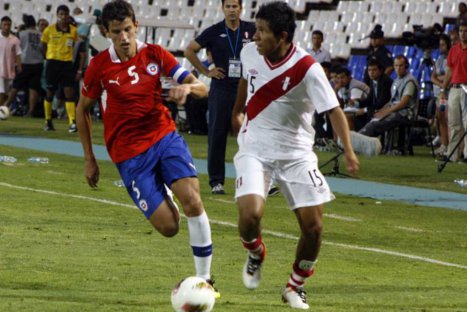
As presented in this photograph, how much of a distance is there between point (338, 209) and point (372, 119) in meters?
7.96

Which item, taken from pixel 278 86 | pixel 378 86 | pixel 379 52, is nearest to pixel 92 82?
pixel 278 86

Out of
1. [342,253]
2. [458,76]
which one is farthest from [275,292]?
[458,76]

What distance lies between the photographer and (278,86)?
331 inches

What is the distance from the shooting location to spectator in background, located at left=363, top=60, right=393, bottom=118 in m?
22.4

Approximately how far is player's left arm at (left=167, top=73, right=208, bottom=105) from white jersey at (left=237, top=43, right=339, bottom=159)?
13.4 inches

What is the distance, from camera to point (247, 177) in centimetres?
839

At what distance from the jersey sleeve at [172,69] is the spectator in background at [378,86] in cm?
1367

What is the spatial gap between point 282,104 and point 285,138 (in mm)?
218

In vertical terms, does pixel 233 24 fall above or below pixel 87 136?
below

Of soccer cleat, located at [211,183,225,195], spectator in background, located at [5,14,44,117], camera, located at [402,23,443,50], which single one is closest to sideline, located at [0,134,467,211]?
soccer cleat, located at [211,183,225,195]

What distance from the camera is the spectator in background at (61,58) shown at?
25.8 metres

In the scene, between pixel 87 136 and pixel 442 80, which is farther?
pixel 442 80

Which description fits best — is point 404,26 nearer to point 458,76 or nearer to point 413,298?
point 458,76

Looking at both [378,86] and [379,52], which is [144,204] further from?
[379,52]
